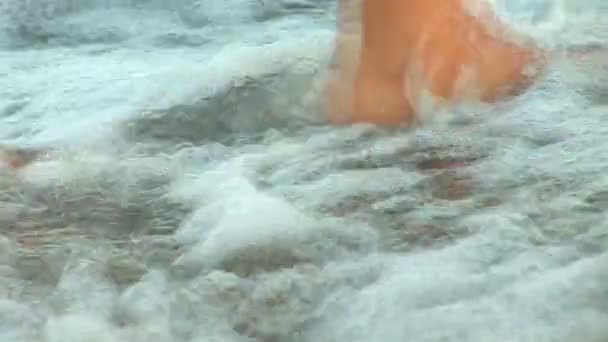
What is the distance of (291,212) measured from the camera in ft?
9.13

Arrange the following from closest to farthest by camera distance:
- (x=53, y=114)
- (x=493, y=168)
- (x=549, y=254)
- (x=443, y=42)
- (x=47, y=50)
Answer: (x=549, y=254) < (x=493, y=168) < (x=443, y=42) < (x=53, y=114) < (x=47, y=50)

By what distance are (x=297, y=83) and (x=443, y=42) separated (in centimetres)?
61

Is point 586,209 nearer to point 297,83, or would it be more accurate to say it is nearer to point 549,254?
point 549,254

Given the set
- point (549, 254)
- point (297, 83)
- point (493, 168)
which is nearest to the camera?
point (549, 254)

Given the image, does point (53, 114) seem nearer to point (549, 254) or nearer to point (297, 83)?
point (297, 83)

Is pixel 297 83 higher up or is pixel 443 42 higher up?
pixel 443 42

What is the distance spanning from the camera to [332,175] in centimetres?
300

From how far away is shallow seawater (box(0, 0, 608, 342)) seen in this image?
2.33 m

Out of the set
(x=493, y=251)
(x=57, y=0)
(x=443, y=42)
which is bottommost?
(x=57, y=0)

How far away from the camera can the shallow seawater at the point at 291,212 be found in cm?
233

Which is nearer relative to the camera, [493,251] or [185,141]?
[493,251]

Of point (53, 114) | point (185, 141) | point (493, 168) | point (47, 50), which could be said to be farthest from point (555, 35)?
point (47, 50)

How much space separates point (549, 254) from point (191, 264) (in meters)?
0.85

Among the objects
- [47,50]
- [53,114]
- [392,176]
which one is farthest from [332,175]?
[47,50]
